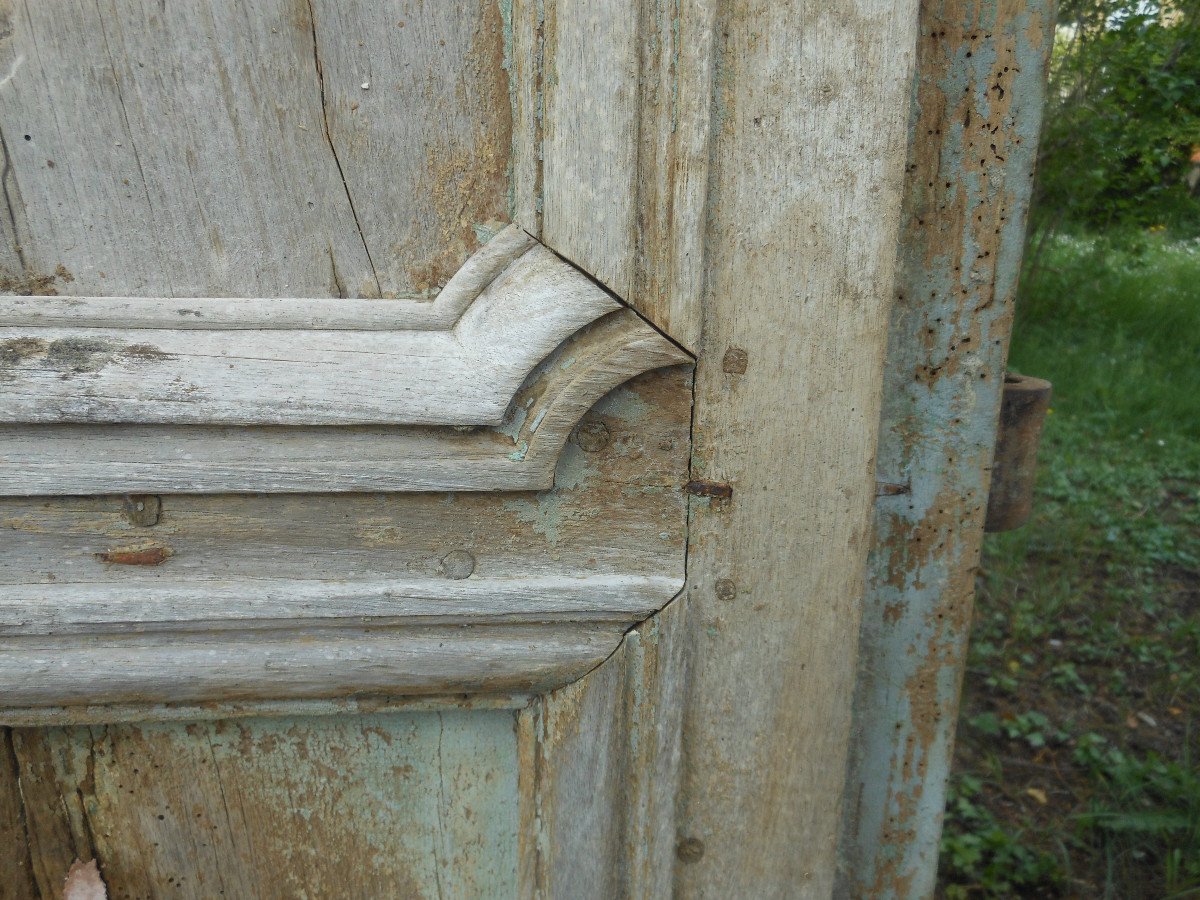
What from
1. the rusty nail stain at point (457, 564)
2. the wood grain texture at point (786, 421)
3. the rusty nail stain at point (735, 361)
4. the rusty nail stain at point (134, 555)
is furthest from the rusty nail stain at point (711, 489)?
the rusty nail stain at point (134, 555)

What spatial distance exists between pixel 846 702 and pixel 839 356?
345mm

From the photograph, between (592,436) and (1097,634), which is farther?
(1097,634)

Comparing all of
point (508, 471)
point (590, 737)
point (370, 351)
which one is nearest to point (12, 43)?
point (370, 351)

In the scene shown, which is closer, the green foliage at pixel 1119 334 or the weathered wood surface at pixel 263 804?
the weathered wood surface at pixel 263 804

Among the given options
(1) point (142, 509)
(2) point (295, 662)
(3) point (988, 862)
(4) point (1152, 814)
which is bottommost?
(3) point (988, 862)

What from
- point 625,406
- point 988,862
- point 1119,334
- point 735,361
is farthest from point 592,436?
point 1119,334

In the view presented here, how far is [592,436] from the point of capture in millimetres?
777

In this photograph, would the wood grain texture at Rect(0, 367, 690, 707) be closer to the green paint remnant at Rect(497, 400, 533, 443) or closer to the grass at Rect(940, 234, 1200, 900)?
the green paint remnant at Rect(497, 400, 533, 443)

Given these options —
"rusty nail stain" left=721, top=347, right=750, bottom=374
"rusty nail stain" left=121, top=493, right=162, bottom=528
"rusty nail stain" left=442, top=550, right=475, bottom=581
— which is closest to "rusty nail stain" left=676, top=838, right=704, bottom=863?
"rusty nail stain" left=442, top=550, right=475, bottom=581

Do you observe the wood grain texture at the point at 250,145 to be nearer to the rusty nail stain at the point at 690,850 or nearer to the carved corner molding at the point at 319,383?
the carved corner molding at the point at 319,383

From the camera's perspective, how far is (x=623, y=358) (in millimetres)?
722

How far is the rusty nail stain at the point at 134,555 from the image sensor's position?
769 millimetres

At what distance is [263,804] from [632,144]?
0.76m

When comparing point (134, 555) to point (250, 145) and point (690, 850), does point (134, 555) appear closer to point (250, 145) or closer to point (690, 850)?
point (250, 145)
